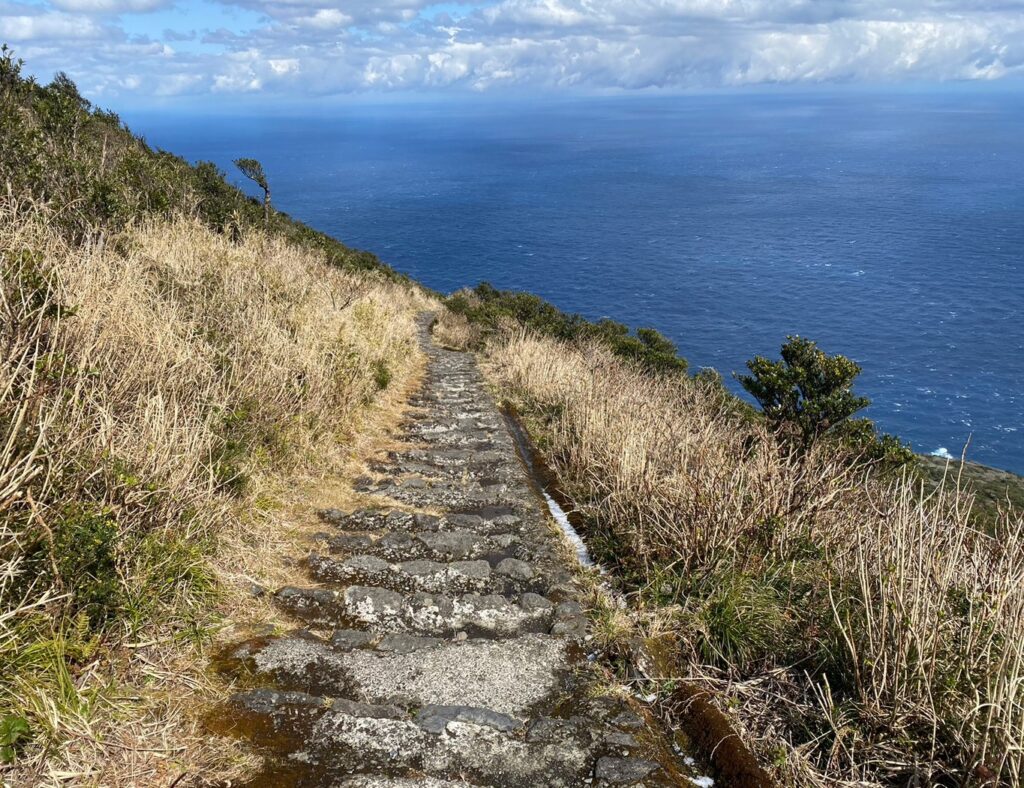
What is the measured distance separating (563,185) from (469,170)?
38.2 meters

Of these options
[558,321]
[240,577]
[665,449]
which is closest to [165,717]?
[240,577]

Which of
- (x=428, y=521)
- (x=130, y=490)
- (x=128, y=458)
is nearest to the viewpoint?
(x=130, y=490)

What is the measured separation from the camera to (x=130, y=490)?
402 cm

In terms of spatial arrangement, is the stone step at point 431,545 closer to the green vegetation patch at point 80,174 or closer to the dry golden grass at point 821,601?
the dry golden grass at point 821,601

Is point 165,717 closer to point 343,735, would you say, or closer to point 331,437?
point 343,735

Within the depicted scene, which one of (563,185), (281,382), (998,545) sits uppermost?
(563,185)

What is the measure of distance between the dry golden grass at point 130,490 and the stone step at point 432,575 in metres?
0.57

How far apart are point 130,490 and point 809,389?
8691mm

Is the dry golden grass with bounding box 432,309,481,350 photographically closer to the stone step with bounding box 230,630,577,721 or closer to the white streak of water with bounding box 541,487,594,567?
the white streak of water with bounding box 541,487,594,567

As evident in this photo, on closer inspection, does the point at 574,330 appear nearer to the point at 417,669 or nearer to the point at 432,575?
the point at 432,575

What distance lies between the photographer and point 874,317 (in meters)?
55.1

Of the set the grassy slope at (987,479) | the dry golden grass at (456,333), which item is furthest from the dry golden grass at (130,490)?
the grassy slope at (987,479)

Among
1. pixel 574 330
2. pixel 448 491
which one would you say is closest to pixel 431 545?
pixel 448 491

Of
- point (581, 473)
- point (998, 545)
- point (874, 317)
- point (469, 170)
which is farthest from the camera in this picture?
point (469, 170)
